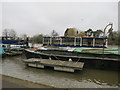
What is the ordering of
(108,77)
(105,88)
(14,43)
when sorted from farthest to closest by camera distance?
1. (14,43)
2. (108,77)
3. (105,88)

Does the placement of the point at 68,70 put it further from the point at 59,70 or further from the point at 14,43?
the point at 14,43

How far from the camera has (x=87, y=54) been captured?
8680 mm

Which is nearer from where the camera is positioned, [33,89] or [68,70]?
[33,89]

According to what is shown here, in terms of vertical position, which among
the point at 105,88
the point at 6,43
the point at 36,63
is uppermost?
the point at 6,43

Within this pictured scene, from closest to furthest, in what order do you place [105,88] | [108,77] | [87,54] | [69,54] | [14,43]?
[105,88] → [108,77] → [87,54] → [69,54] → [14,43]

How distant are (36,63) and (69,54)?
392 centimetres

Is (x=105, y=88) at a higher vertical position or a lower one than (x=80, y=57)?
lower

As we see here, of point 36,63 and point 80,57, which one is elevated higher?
point 80,57

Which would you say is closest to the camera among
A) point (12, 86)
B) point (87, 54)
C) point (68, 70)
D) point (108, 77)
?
point (12, 86)

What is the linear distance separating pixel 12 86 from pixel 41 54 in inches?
264

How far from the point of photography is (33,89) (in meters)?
2.82

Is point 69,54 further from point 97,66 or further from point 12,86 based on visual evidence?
point 12,86

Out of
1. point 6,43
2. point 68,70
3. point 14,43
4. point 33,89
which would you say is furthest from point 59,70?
point 6,43

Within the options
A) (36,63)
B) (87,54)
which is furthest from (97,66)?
(36,63)
